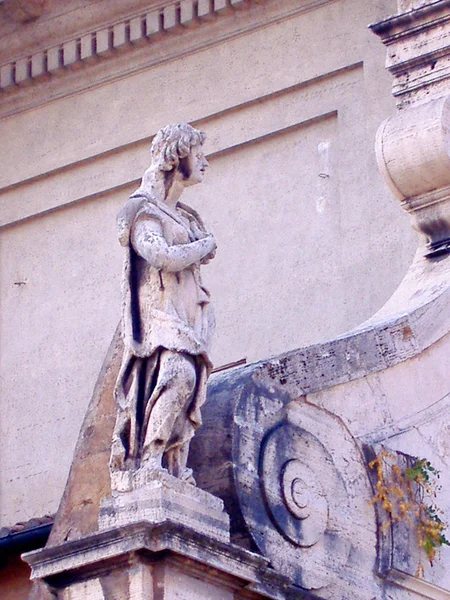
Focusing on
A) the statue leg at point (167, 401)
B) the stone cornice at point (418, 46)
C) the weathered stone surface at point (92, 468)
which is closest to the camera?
the statue leg at point (167, 401)

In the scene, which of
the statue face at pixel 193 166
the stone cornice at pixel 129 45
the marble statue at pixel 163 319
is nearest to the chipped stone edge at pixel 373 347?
the marble statue at pixel 163 319

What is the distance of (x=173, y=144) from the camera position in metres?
13.7

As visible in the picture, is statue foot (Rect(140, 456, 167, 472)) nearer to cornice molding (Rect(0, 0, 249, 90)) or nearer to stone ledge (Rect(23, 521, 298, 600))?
stone ledge (Rect(23, 521, 298, 600))

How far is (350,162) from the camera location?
61.1 feet

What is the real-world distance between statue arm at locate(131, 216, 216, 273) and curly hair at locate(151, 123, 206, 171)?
39 cm

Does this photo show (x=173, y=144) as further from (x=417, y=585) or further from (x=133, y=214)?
(x=417, y=585)

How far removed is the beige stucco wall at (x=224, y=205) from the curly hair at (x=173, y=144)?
14.7 feet

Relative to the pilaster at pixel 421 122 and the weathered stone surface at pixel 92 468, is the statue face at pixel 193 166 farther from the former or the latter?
the pilaster at pixel 421 122

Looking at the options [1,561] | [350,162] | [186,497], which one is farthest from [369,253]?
[186,497]

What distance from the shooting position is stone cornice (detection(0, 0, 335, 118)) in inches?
768

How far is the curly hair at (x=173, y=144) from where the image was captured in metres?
13.7

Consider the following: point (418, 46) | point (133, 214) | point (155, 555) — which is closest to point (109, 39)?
point (418, 46)

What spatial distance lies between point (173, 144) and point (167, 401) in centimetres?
148

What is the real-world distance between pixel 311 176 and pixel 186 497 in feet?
20.7
